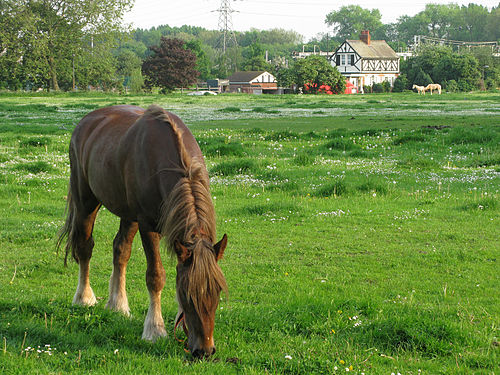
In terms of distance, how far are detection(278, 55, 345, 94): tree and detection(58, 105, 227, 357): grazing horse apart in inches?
2959

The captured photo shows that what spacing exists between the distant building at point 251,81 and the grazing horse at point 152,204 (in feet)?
381

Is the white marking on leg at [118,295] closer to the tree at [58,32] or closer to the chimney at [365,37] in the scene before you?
the tree at [58,32]

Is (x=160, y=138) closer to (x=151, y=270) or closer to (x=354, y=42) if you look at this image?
(x=151, y=270)

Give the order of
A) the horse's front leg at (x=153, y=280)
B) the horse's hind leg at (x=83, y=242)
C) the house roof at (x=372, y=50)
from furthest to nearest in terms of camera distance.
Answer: the house roof at (x=372, y=50) → the horse's hind leg at (x=83, y=242) → the horse's front leg at (x=153, y=280)

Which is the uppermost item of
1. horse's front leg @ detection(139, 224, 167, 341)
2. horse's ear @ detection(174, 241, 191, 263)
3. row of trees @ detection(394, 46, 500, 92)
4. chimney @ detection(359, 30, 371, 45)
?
chimney @ detection(359, 30, 371, 45)

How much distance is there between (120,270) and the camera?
7082 millimetres

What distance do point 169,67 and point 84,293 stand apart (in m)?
86.0

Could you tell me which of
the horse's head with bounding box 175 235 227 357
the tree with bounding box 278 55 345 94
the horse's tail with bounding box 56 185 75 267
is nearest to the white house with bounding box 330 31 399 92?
the tree with bounding box 278 55 345 94

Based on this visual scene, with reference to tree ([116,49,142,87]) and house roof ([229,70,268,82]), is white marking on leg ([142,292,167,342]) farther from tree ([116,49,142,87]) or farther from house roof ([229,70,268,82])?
house roof ([229,70,268,82])

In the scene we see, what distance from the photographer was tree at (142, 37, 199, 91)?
89938 mm

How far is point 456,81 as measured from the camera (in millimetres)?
95250

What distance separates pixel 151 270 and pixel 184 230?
3.99 feet

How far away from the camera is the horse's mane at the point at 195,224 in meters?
4.88

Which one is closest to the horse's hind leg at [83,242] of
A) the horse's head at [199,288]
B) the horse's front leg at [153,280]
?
the horse's front leg at [153,280]
